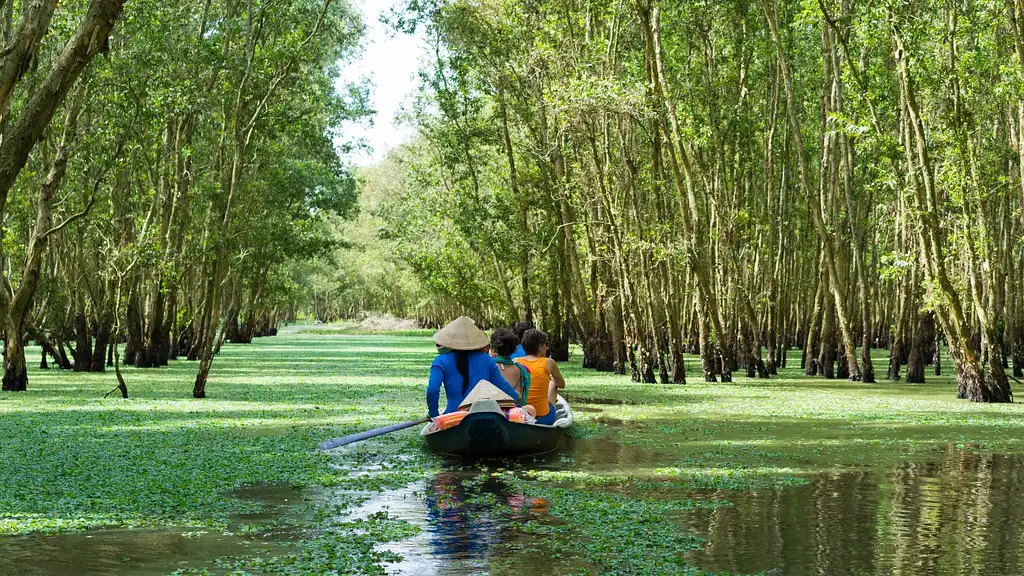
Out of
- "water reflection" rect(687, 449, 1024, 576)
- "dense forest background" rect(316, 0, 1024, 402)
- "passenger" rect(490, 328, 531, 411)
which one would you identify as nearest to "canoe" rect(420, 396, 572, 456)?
"passenger" rect(490, 328, 531, 411)

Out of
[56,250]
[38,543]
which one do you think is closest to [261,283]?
[56,250]

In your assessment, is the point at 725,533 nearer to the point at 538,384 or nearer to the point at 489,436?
the point at 489,436

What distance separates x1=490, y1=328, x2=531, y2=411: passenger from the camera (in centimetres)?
1202

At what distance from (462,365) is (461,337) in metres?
0.33

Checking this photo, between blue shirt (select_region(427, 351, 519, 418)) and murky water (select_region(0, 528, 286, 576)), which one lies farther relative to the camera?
blue shirt (select_region(427, 351, 519, 418))

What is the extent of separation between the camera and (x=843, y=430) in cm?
1366

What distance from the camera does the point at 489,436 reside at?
10.7 meters

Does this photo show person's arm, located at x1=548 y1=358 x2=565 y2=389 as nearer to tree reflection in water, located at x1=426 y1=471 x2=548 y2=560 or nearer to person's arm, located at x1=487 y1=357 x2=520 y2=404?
person's arm, located at x1=487 y1=357 x2=520 y2=404

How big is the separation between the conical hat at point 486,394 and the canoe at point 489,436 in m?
0.27

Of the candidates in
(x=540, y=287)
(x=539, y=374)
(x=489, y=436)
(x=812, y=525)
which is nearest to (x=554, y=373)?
(x=539, y=374)

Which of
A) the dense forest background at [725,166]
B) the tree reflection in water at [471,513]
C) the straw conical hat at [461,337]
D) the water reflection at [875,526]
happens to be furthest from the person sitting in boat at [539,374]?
the dense forest background at [725,166]

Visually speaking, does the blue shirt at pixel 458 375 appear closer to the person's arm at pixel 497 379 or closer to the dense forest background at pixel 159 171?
the person's arm at pixel 497 379

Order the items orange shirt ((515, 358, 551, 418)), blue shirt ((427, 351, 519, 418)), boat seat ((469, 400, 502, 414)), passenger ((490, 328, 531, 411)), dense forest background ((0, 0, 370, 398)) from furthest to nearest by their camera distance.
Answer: dense forest background ((0, 0, 370, 398)) < orange shirt ((515, 358, 551, 418)) < passenger ((490, 328, 531, 411)) < blue shirt ((427, 351, 519, 418)) < boat seat ((469, 400, 502, 414))

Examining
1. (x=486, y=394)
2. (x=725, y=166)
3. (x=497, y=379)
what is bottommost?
(x=486, y=394)
